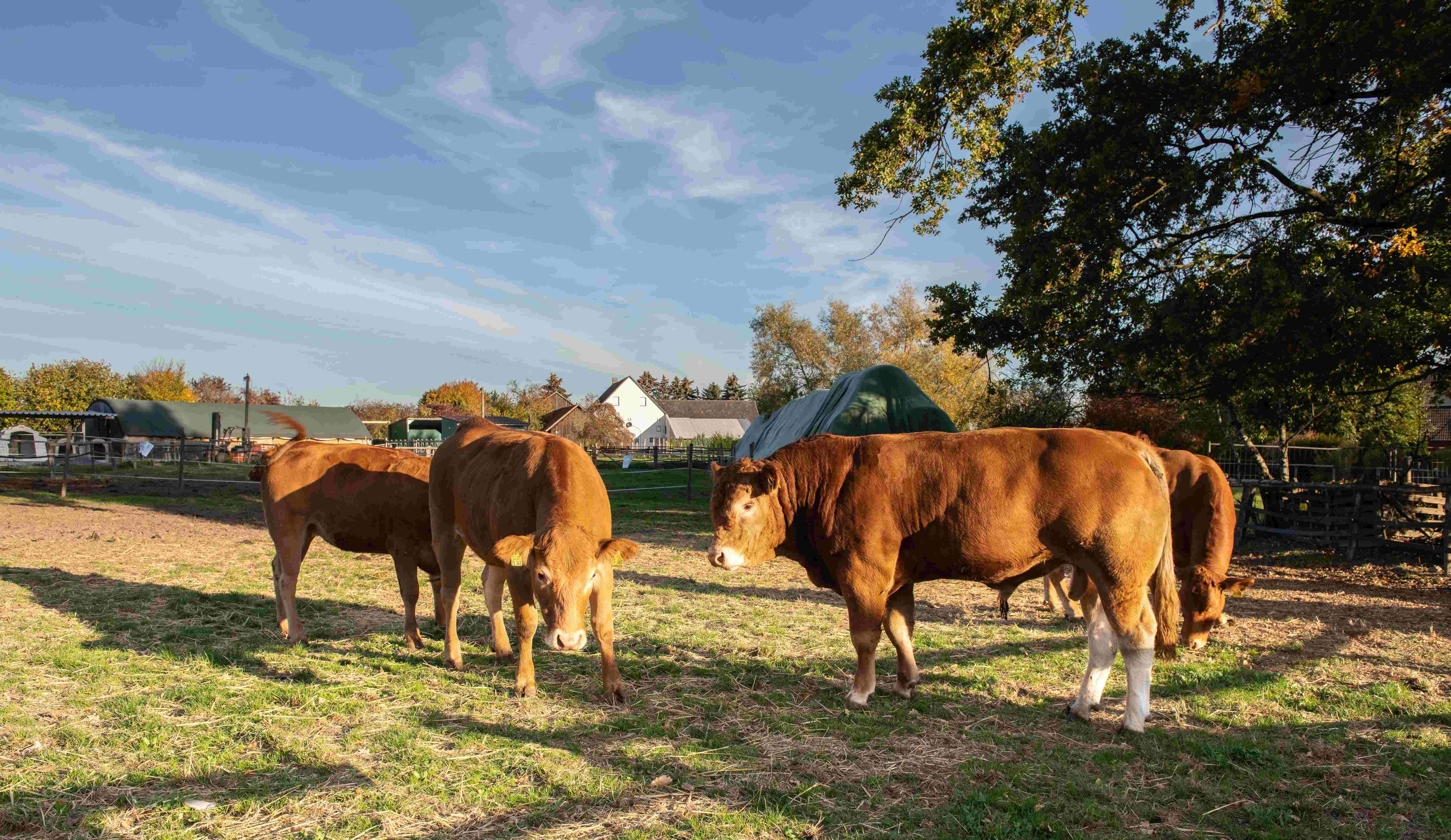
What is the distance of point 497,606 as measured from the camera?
20.1 feet

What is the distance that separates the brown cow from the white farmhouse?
7445 centimetres

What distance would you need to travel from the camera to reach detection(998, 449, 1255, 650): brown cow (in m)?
6.40

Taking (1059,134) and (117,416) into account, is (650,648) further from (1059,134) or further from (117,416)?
(117,416)

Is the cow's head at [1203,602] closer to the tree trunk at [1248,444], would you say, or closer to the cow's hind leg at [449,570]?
the cow's hind leg at [449,570]

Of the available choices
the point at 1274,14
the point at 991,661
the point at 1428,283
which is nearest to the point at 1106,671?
the point at 991,661

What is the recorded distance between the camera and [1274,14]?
11664 mm

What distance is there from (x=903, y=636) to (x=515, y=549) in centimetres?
294

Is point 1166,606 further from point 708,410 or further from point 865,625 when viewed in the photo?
point 708,410

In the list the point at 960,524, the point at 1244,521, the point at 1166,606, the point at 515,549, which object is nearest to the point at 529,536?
the point at 515,549

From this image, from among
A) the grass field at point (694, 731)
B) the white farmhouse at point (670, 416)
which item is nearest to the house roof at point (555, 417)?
the white farmhouse at point (670, 416)

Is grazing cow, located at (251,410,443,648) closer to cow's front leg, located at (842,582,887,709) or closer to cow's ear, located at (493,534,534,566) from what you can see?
cow's ear, located at (493,534,534,566)

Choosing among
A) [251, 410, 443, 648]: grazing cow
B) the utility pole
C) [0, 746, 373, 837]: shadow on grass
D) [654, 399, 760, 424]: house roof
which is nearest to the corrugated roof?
the utility pole

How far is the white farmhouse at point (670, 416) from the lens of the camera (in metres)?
83.7

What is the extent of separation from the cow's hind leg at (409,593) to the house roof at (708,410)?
77.4 metres
